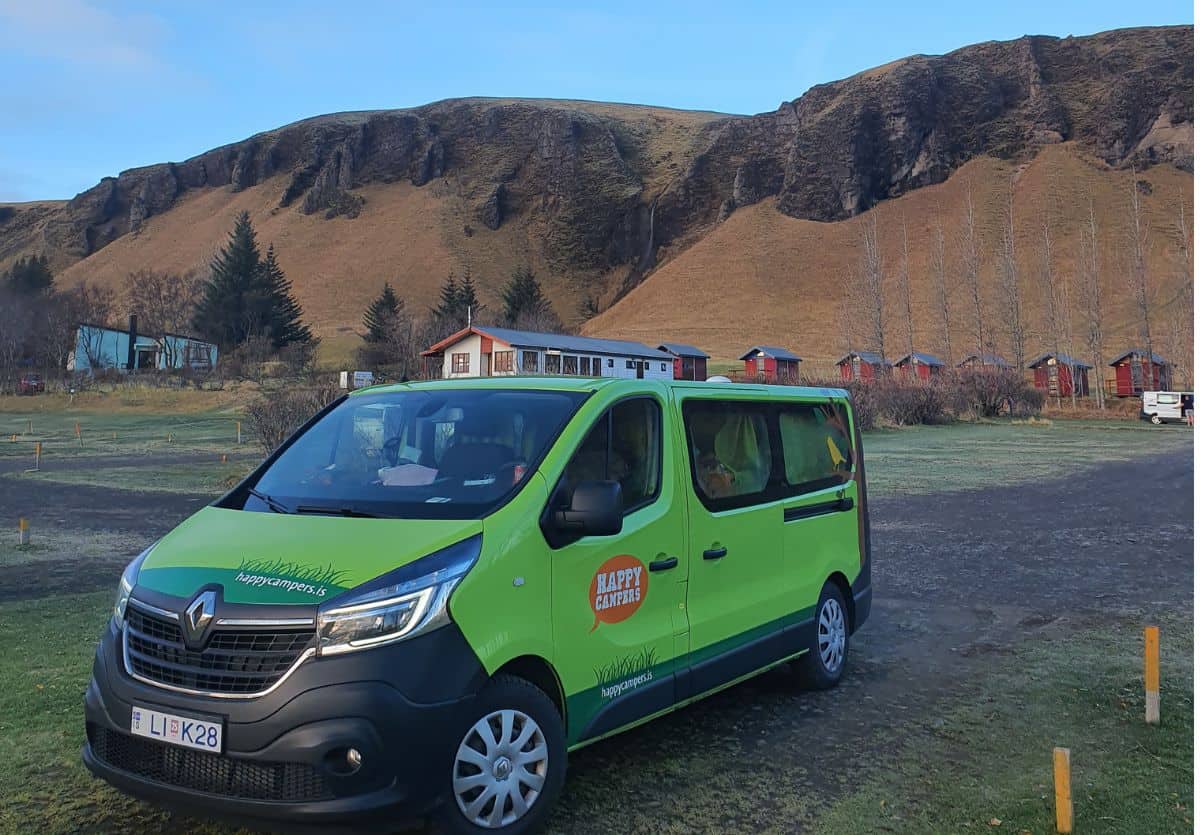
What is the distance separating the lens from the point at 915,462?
2553cm

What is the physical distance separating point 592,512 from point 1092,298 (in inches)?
3467

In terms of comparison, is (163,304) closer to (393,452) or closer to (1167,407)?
(1167,407)

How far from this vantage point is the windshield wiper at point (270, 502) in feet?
14.5

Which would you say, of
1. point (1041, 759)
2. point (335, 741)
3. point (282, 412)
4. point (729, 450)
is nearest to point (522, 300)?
point (282, 412)

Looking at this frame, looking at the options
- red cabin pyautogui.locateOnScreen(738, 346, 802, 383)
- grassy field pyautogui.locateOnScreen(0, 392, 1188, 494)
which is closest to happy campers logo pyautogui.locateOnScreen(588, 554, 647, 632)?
grassy field pyautogui.locateOnScreen(0, 392, 1188, 494)

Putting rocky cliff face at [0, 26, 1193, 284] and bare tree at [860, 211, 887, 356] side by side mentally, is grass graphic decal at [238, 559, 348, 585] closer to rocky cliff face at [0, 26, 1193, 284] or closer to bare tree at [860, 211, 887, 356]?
bare tree at [860, 211, 887, 356]

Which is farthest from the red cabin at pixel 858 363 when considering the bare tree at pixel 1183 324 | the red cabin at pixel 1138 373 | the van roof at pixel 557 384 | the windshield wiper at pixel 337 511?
the windshield wiper at pixel 337 511

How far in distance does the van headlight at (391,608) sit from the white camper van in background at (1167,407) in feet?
180

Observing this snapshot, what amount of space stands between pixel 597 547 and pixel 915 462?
22.9 m

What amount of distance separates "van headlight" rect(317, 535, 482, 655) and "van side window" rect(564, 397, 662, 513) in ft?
3.04

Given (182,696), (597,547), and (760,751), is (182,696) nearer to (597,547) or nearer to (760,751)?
(597,547)

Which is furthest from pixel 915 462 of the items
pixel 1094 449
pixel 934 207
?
pixel 934 207

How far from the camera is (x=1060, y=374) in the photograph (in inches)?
3029

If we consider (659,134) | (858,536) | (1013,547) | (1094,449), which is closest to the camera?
(858,536)
